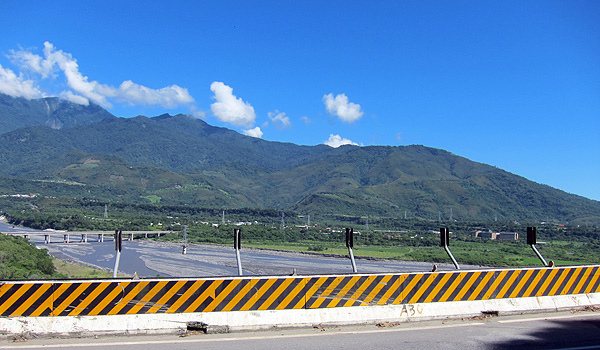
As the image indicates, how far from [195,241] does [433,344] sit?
4392 inches

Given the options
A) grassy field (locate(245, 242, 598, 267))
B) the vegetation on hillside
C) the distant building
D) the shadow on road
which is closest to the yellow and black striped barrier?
the shadow on road

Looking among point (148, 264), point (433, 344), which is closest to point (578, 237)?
point (148, 264)

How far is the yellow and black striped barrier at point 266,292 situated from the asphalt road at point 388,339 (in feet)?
1.81

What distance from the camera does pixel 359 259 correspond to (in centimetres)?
8388

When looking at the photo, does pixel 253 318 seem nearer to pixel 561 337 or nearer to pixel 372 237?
pixel 561 337

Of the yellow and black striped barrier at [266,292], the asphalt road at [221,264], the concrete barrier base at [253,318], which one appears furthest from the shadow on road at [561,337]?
the asphalt road at [221,264]

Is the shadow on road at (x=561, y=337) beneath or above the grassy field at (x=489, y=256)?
above

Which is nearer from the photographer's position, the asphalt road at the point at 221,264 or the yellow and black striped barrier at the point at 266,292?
the yellow and black striped barrier at the point at 266,292

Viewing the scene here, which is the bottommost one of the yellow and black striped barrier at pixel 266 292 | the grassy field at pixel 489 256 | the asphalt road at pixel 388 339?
the grassy field at pixel 489 256

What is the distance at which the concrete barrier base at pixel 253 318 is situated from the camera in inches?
376

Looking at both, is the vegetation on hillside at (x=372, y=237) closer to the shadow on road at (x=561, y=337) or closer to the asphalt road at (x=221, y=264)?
the asphalt road at (x=221, y=264)

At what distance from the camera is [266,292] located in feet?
34.5

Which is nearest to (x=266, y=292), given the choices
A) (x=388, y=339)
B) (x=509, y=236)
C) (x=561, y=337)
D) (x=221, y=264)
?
(x=388, y=339)

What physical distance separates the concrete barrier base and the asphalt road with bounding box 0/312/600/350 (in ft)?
0.54
